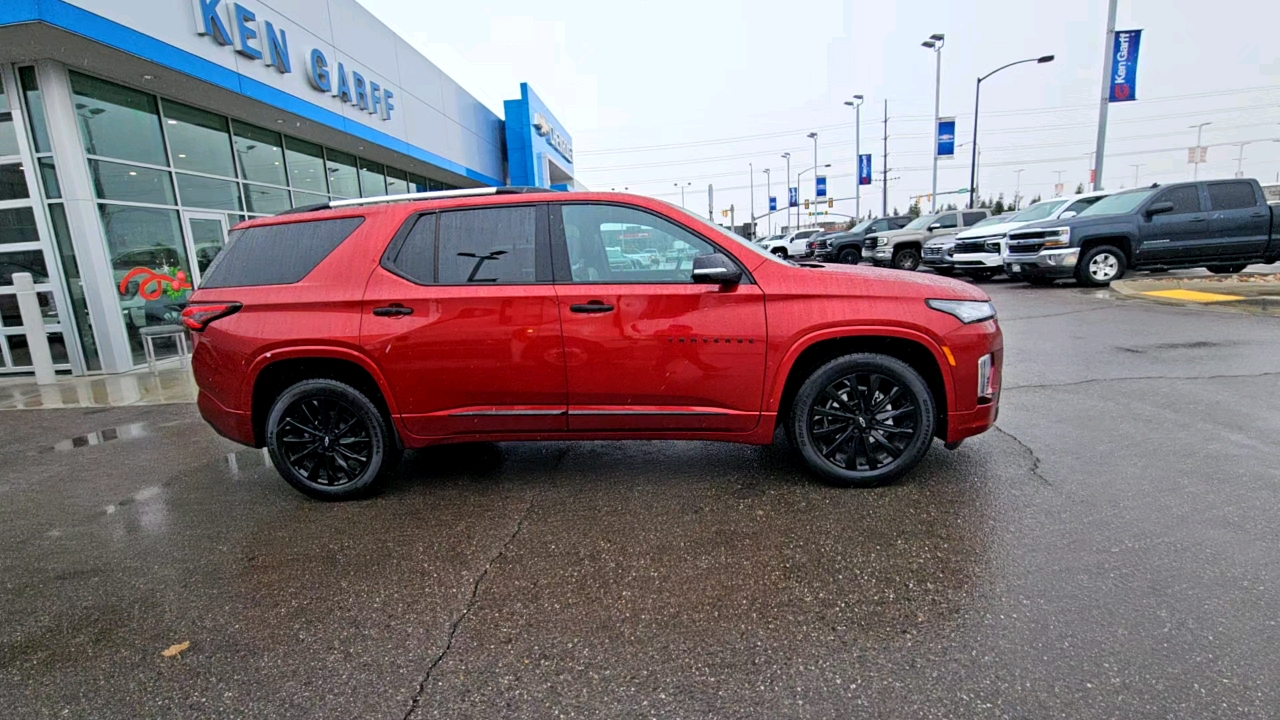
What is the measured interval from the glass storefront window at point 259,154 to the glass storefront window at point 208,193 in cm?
50

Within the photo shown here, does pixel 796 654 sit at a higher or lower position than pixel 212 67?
lower

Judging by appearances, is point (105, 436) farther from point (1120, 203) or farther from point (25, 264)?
point (1120, 203)

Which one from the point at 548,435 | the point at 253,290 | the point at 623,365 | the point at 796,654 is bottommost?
the point at 796,654

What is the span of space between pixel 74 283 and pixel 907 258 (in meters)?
19.8

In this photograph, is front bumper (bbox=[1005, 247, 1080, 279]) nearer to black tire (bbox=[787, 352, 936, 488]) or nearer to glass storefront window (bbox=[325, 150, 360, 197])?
black tire (bbox=[787, 352, 936, 488])

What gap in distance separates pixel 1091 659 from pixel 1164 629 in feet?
1.26

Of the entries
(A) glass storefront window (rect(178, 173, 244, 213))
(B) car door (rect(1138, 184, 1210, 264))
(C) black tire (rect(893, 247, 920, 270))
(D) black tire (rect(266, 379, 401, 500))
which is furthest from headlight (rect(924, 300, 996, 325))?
(C) black tire (rect(893, 247, 920, 270))

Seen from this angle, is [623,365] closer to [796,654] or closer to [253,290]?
[796,654]

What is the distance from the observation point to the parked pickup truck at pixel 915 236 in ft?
64.0

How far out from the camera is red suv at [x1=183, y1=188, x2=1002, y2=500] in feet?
11.6

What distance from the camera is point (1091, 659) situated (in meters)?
2.21

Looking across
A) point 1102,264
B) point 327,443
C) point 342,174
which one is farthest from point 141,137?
point 1102,264

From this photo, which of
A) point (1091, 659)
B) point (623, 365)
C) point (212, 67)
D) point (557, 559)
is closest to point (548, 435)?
point (623, 365)

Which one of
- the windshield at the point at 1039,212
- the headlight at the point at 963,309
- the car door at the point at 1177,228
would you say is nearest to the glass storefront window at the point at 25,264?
the headlight at the point at 963,309
